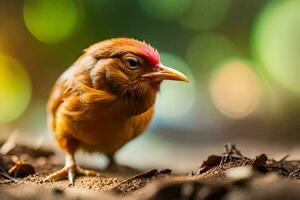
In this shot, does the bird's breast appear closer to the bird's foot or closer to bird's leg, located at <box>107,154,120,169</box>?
the bird's foot

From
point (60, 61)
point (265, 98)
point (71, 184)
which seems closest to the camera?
point (71, 184)

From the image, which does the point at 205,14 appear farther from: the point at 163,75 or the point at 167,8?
the point at 163,75

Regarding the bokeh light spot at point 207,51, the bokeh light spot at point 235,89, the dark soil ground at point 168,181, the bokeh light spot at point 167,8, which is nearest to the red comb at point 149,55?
the dark soil ground at point 168,181

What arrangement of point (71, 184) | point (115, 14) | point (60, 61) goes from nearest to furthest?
point (71, 184) → point (115, 14) → point (60, 61)

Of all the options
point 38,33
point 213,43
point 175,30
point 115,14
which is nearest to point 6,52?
point 38,33

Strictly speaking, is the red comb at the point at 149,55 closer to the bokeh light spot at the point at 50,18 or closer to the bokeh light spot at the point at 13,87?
the bokeh light spot at the point at 50,18

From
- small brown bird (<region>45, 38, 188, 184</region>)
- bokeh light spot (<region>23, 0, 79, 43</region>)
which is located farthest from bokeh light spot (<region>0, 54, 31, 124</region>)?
small brown bird (<region>45, 38, 188, 184</region>)

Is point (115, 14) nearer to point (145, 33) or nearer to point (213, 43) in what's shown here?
point (145, 33)

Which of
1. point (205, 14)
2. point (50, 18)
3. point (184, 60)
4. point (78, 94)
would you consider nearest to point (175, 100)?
point (184, 60)
